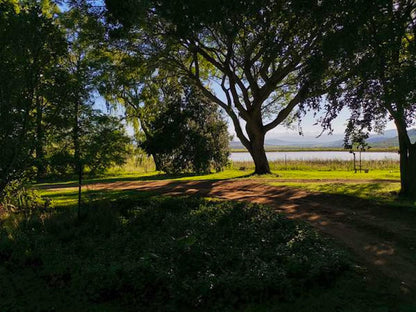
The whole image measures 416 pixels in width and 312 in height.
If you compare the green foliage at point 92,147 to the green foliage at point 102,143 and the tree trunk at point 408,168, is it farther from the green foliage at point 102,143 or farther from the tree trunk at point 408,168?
the tree trunk at point 408,168

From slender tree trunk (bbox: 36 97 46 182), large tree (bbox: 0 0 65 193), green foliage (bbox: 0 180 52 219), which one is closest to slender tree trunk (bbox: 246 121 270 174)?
green foliage (bbox: 0 180 52 219)

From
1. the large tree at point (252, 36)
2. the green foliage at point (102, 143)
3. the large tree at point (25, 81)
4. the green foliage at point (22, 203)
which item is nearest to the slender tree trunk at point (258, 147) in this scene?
the large tree at point (252, 36)

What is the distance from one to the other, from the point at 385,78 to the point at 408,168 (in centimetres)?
469

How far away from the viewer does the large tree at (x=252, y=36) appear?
9.52 m

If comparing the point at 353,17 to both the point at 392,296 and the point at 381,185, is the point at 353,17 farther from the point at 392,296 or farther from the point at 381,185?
the point at 381,185

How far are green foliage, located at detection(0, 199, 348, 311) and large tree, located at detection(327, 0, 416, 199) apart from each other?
4.60 meters

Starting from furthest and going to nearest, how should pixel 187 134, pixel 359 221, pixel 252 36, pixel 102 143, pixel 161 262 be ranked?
pixel 187 134
pixel 252 36
pixel 359 221
pixel 102 143
pixel 161 262

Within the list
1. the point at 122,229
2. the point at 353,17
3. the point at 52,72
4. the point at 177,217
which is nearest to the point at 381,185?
the point at 353,17

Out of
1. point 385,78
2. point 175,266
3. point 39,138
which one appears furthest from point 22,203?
point 385,78

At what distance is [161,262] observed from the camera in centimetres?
595

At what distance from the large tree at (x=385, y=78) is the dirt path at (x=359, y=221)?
9.80 ft

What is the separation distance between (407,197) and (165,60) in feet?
52.2

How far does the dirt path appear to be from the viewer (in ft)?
18.0

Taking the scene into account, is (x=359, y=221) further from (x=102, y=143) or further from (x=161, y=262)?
(x=102, y=143)
